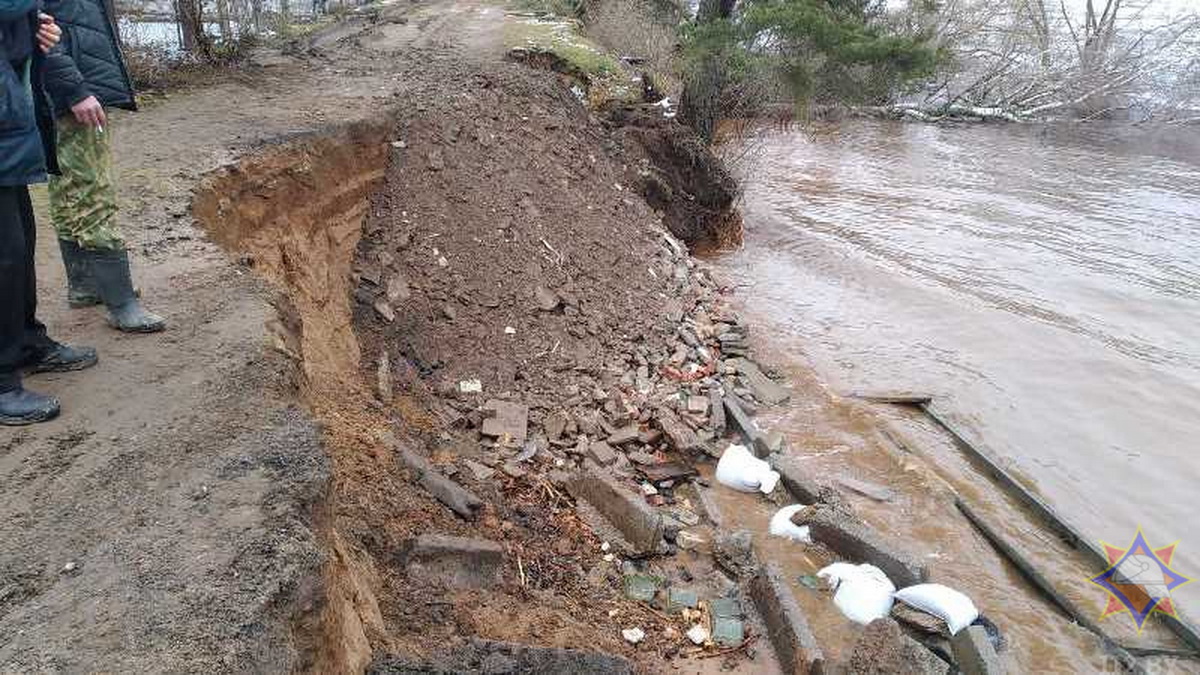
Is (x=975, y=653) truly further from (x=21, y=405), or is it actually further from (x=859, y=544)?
(x=21, y=405)

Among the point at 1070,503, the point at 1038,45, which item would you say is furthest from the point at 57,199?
the point at 1038,45

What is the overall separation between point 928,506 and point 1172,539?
78.6 inches

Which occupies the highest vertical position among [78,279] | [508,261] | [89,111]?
[89,111]

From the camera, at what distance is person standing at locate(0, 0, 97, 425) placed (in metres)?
3.02

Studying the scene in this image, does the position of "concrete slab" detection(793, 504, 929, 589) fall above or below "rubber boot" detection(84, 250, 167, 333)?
below

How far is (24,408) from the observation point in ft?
10.7

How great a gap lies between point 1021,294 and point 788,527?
309 inches

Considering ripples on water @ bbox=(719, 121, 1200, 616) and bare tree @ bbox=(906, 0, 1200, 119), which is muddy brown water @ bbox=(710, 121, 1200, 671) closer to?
ripples on water @ bbox=(719, 121, 1200, 616)

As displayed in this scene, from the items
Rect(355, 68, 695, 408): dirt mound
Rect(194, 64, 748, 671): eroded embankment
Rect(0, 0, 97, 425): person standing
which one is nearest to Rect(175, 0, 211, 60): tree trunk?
Rect(194, 64, 748, 671): eroded embankment

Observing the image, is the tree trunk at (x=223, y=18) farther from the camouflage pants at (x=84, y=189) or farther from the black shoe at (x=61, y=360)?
the black shoe at (x=61, y=360)

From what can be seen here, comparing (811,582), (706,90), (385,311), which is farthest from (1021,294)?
(385,311)

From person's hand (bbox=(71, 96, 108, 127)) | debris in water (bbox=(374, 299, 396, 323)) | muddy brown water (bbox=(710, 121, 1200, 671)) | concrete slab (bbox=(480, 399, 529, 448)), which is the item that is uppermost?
person's hand (bbox=(71, 96, 108, 127))

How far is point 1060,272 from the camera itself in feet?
41.8

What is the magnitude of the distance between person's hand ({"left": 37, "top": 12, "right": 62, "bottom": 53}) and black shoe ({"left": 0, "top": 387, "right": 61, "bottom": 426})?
1.41 metres
